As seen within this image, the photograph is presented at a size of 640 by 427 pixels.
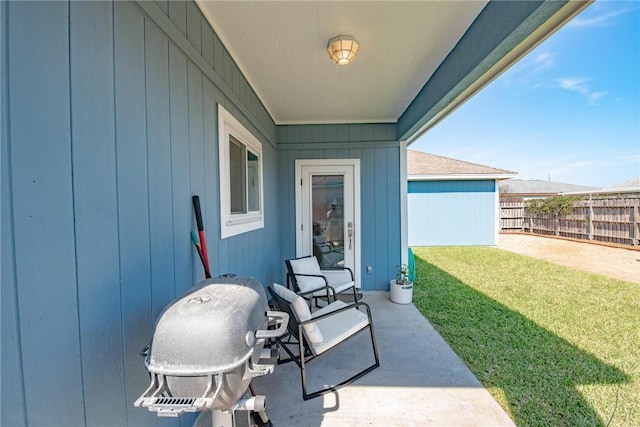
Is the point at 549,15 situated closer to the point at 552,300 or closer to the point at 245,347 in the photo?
the point at 245,347

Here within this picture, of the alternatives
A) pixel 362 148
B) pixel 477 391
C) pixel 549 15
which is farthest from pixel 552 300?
pixel 549 15

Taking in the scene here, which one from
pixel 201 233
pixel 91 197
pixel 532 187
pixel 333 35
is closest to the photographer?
pixel 91 197

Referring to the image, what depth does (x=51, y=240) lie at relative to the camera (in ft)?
2.69

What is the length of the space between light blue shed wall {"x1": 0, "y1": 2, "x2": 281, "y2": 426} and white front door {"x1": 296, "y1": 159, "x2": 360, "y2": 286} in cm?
281

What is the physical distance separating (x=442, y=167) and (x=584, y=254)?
4.53m

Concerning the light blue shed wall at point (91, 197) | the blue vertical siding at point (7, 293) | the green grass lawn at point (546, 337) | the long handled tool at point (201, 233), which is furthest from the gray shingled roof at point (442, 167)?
the blue vertical siding at point (7, 293)

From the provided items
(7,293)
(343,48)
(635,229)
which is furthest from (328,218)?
(635,229)

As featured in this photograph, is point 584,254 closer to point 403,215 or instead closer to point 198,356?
point 403,215

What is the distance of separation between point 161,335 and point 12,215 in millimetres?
534

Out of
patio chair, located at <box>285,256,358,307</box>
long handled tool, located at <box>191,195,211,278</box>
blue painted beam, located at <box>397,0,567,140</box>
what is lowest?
patio chair, located at <box>285,256,358,307</box>

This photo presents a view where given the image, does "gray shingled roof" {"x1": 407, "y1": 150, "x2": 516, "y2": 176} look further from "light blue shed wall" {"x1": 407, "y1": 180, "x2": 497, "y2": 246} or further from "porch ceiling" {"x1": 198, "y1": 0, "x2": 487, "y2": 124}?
"porch ceiling" {"x1": 198, "y1": 0, "x2": 487, "y2": 124}

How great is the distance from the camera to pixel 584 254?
7.04 metres

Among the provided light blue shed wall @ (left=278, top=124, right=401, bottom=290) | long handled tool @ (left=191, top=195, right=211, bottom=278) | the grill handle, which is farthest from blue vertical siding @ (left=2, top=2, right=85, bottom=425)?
light blue shed wall @ (left=278, top=124, right=401, bottom=290)

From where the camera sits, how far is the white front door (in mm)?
4414
